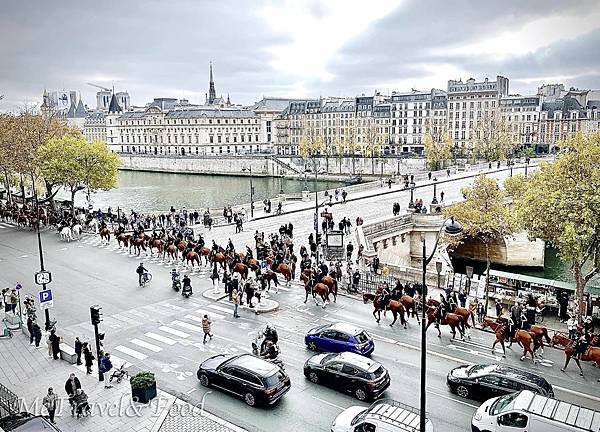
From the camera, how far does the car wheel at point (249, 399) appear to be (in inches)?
687

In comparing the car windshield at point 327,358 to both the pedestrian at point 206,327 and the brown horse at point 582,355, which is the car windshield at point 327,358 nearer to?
the pedestrian at point 206,327

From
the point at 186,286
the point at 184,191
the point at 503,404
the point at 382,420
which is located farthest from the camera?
the point at 184,191

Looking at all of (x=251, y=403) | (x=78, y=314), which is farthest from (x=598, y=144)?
(x=78, y=314)

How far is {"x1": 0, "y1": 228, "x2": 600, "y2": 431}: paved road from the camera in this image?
17312mm

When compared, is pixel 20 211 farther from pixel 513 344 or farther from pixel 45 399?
pixel 513 344

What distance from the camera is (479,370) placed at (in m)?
17.8

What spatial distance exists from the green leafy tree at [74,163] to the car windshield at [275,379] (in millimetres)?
42639

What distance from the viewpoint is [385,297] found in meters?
25.4

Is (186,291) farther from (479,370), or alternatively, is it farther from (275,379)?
(479,370)

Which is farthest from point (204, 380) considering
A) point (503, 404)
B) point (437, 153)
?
point (437, 153)

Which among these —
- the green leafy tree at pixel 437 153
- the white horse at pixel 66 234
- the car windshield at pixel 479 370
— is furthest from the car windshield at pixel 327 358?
the green leafy tree at pixel 437 153

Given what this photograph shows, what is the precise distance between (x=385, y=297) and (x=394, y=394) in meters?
7.74

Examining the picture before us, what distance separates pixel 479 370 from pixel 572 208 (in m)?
10.0

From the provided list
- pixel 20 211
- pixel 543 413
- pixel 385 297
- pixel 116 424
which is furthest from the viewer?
pixel 20 211
